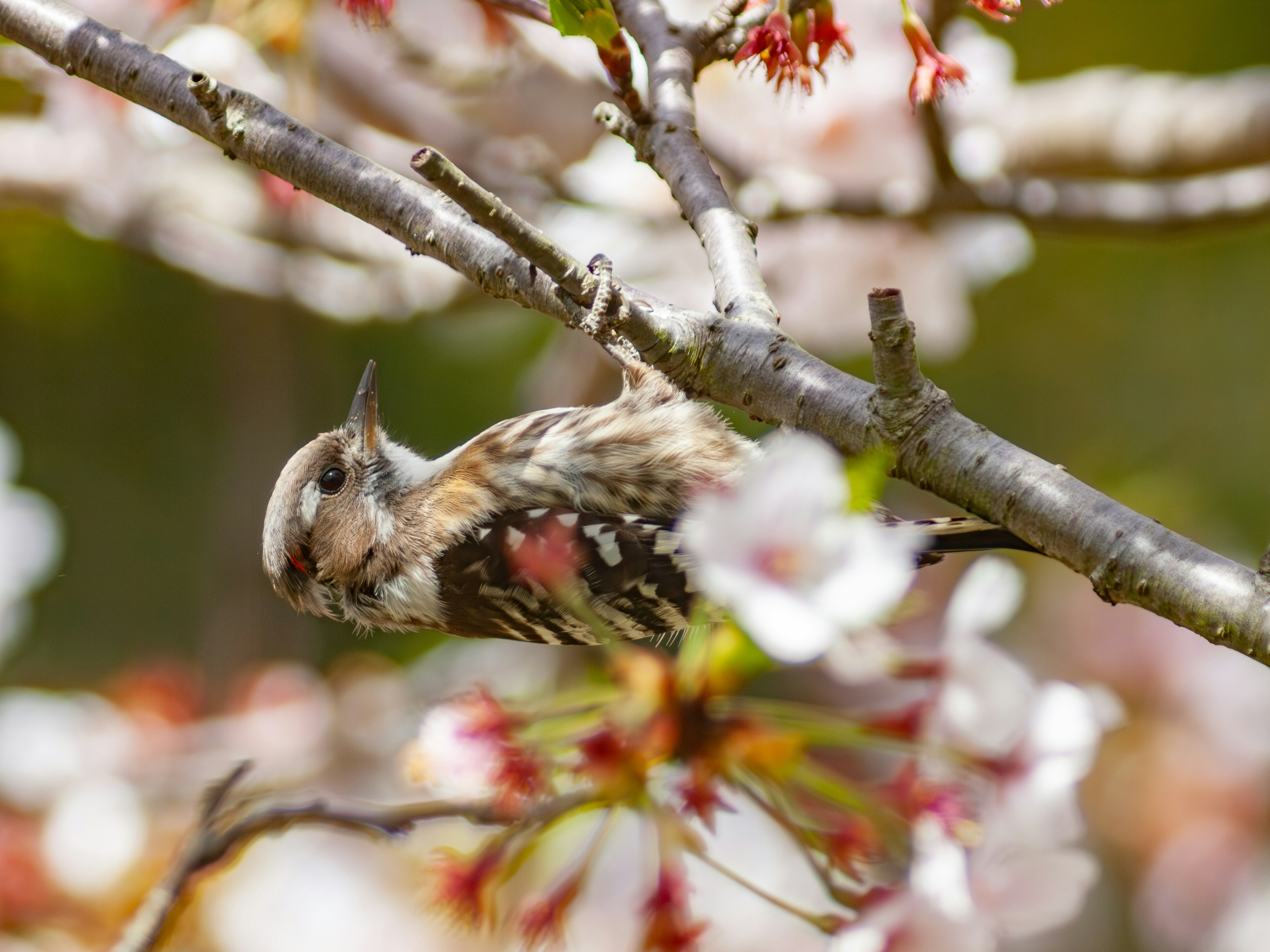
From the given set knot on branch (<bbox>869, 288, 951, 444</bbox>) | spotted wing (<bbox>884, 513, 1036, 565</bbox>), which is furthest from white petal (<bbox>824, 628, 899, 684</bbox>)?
knot on branch (<bbox>869, 288, 951, 444</bbox>)

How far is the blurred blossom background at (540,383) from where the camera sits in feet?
6.90

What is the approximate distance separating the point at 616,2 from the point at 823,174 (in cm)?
105

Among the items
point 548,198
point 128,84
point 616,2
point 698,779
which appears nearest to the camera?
point 698,779

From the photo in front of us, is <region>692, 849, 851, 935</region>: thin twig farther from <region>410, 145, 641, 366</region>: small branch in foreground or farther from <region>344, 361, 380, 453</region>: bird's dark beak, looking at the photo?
<region>344, 361, 380, 453</region>: bird's dark beak

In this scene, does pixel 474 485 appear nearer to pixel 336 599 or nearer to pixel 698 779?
pixel 336 599

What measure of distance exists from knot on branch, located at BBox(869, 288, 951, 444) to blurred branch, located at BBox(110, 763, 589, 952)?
1.51 ft

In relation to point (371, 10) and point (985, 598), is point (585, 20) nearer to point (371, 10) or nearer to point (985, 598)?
point (371, 10)

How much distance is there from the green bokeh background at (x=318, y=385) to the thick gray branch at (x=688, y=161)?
160cm

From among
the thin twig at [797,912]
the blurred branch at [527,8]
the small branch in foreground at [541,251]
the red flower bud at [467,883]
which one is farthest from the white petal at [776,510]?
the blurred branch at [527,8]

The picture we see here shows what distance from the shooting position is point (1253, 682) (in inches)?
111

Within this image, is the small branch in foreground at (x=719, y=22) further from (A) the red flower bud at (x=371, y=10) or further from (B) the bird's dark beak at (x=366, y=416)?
(B) the bird's dark beak at (x=366, y=416)

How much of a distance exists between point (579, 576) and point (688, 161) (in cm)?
65

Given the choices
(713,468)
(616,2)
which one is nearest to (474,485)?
(713,468)

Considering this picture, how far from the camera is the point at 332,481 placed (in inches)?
83.0
